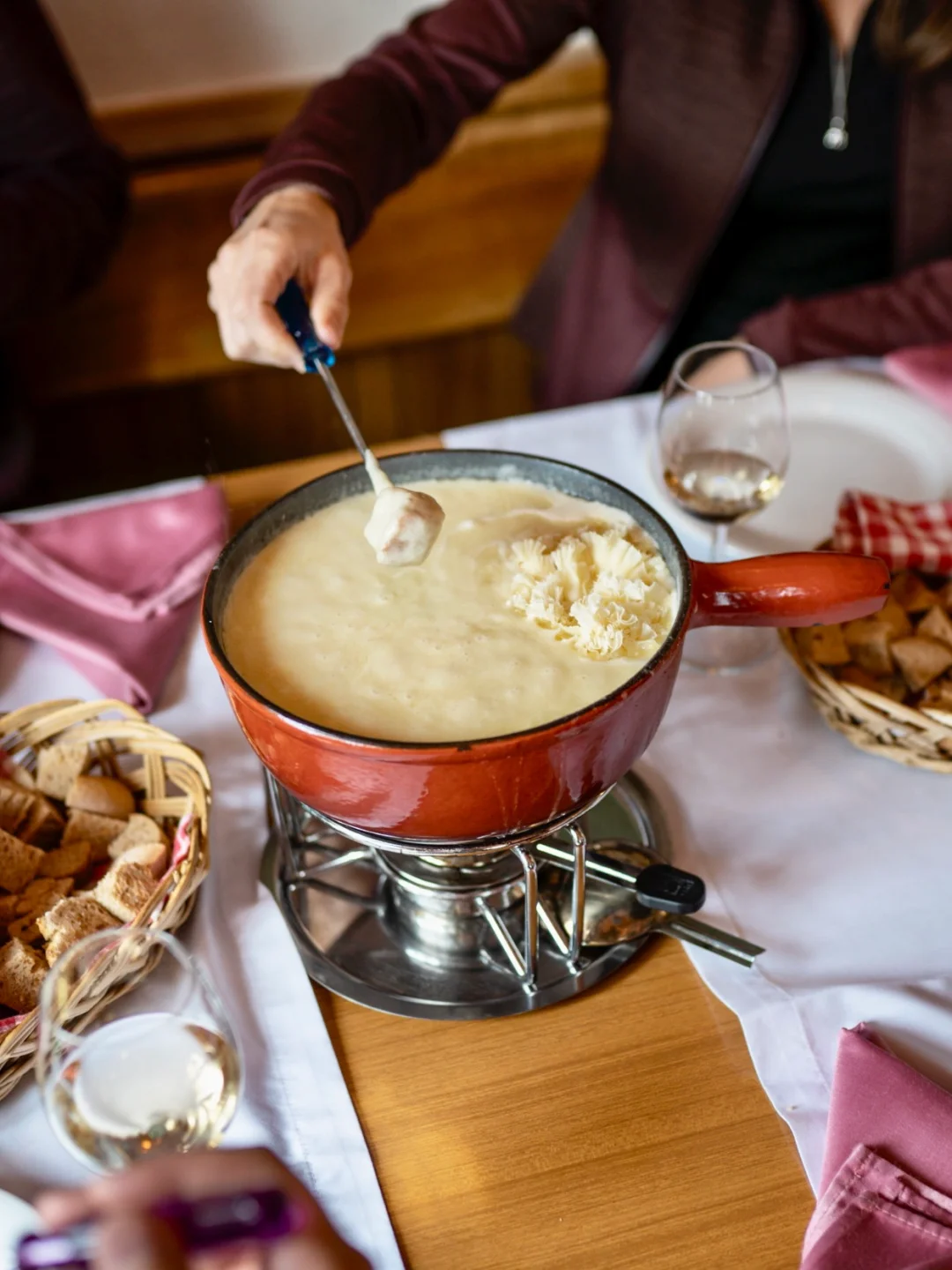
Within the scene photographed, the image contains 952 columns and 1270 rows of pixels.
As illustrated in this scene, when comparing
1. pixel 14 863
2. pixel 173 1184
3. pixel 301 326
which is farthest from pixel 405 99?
pixel 173 1184

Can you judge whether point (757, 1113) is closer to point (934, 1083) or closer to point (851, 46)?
point (934, 1083)

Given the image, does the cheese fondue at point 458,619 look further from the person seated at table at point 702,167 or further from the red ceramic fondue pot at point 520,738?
the person seated at table at point 702,167

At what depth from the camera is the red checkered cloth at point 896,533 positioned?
1038 millimetres

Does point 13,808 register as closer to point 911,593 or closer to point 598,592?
point 598,592

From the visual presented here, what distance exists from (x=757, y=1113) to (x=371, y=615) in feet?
1.36

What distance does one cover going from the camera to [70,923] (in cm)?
77

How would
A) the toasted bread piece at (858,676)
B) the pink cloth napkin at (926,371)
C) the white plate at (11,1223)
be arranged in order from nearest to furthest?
the white plate at (11,1223) → the toasted bread piece at (858,676) → the pink cloth napkin at (926,371)

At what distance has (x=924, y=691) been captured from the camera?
0.95 meters

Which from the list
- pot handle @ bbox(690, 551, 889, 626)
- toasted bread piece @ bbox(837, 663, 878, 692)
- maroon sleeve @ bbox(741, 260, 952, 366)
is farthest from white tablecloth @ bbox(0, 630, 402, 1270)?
maroon sleeve @ bbox(741, 260, 952, 366)

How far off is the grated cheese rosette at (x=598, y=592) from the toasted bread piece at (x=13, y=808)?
40 cm

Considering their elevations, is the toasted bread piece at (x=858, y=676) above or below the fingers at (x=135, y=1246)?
below

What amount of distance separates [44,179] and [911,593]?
1.53 meters

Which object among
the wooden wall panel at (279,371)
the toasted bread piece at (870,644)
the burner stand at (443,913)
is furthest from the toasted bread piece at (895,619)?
the wooden wall panel at (279,371)

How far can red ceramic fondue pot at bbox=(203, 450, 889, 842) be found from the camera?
0.67 m
